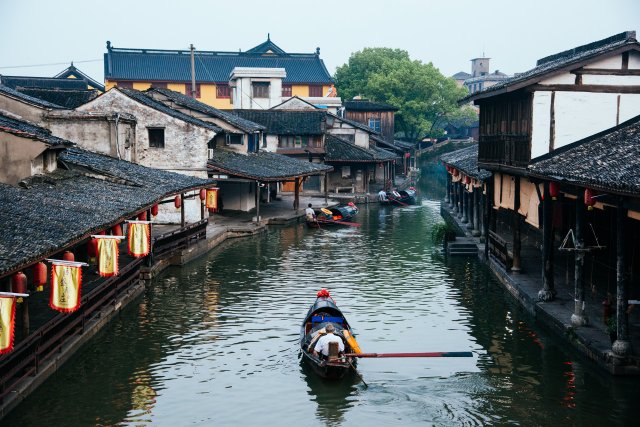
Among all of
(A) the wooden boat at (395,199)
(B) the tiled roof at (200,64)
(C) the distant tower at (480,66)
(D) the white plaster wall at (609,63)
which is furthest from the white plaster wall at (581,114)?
(C) the distant tower at (480,66)

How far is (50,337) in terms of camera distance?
63.6 ft

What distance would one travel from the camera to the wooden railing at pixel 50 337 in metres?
16.5

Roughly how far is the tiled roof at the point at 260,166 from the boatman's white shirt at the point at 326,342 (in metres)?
26.4

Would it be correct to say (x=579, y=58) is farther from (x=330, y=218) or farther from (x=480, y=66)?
(x=480, y=66)

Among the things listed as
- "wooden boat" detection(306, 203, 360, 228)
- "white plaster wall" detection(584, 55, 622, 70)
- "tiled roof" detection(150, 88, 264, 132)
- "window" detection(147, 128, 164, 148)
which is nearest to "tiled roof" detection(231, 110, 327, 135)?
"tiled roof" detection(150, 88, 264, 132)

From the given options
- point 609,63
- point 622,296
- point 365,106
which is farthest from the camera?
point 365,106

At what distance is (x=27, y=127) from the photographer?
2588 centimetres

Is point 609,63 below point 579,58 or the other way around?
below

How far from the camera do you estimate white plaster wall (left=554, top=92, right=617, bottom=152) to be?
82.8ft

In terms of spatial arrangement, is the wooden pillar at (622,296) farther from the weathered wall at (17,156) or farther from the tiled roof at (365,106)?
the tiled roof at (365,106)

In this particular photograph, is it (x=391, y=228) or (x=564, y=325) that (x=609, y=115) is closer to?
(x=564, y=325)

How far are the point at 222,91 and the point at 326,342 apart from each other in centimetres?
8144

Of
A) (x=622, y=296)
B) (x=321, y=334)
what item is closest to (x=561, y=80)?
(x=622, y=296)

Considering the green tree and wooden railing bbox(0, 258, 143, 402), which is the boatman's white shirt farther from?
the green tree
